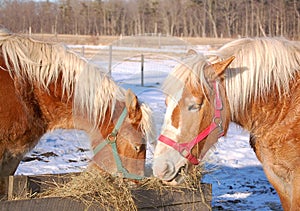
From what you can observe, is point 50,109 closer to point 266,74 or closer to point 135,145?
point 135,145

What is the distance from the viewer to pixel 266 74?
277cm

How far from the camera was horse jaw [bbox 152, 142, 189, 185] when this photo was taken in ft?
8.45

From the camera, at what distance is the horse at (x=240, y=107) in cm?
257

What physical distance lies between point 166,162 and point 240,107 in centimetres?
67

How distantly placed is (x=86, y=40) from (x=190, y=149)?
74.5ft

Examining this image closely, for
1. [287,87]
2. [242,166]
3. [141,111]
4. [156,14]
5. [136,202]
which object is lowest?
[242,166]

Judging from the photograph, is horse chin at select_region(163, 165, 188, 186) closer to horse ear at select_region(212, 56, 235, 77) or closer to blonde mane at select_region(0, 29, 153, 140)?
blonde mane at select_region(0, 29, 153, 140)

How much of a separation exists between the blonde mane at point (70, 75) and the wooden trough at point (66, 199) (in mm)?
484

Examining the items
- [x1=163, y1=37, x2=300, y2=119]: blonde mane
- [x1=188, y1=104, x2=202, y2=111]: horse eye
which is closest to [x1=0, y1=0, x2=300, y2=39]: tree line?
[x1=163, y1=37, x2=300, y2=119]: blonde mane

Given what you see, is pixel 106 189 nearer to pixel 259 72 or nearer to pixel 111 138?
pixel 111 138

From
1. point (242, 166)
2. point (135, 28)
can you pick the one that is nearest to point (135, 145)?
point (242, 166)

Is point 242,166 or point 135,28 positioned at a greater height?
point 135,28

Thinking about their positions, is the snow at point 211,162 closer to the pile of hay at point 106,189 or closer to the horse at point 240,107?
the horse at point 240,107

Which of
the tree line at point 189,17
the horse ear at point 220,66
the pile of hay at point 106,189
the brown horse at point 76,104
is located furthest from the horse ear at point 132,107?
the tree line at point 189,17
